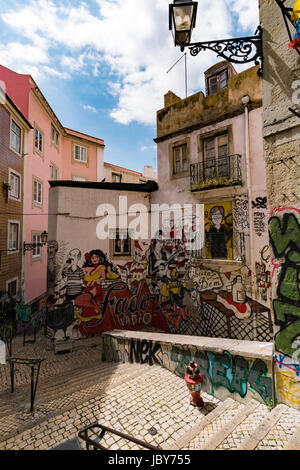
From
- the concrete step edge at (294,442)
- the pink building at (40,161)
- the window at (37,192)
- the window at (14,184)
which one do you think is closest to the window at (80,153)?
the pink building at (40,161)

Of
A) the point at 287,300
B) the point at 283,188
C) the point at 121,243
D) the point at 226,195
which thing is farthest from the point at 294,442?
the point at 121,243

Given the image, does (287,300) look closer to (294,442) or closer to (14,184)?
(294,442)

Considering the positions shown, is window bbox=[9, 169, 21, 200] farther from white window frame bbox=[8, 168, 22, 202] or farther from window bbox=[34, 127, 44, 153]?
window bbox=[34, 127, 44, 153]

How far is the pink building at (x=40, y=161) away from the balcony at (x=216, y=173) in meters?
10.2

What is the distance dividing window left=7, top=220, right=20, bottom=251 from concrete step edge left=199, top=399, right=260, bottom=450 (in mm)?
13773

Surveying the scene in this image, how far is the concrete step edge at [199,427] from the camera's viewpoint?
130 inches

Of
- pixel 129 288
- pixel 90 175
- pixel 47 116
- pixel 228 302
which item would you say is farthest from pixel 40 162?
pixel 228 302

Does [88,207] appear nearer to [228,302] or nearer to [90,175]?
[228,302]

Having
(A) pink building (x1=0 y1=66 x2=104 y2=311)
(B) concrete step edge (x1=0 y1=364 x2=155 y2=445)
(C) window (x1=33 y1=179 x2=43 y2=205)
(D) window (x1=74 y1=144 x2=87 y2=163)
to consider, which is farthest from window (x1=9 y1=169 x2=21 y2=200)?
(B) concrete step edge (x1=0 y1=364 x2=155 y2=445)

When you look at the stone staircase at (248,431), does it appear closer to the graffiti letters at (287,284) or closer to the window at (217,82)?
the graffiti letters at (287,284)

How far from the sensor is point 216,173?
9703 mm

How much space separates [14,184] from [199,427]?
50.2 feet

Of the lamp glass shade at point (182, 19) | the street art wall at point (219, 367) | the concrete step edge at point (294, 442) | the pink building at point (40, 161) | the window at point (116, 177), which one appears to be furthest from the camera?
the window at point (116, 177)

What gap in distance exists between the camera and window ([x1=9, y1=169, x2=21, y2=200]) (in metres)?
14.0
